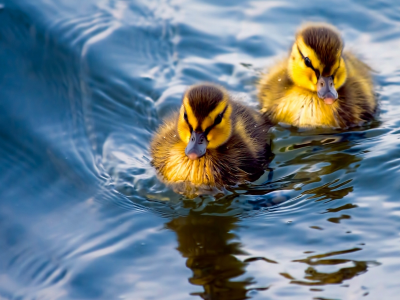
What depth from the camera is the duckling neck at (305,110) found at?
5602 mm

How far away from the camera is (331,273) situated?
12.3 feet

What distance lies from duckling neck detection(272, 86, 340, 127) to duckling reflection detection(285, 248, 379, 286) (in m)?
1.90

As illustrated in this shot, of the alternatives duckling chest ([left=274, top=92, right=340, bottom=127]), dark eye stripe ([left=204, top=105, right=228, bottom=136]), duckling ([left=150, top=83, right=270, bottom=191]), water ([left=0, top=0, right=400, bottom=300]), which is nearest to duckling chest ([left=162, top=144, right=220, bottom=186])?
duckling ([left=150, top=83, right=270, bottom=191])

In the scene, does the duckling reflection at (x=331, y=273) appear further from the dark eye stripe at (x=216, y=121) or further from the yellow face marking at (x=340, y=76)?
the yellow face marking at (x=340, y=76)

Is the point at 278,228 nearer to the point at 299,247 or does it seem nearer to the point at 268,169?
the point at 299,247

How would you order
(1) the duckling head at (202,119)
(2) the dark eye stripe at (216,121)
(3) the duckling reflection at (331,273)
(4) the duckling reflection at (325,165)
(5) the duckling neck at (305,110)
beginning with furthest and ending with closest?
1. (5) the duckling neck at (305,110)
2. (4) the duckling reflection at (325,165)
3. (2) the dark eye stripe at (216,121)
4. (1) the duckling head at (202,119)
5. (3) the duckling reflection at (331,273)

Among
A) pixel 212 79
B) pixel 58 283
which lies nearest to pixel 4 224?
pixel 58 283

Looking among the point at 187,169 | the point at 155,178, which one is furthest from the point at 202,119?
the point at 155,178

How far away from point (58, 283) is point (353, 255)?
1834 mm

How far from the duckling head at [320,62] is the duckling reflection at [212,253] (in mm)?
1611

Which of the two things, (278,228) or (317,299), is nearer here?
(317,299)

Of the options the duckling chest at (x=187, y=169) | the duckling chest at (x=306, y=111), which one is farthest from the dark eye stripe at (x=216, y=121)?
the duckling chest at (x=306, y=111)

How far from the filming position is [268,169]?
200 inches

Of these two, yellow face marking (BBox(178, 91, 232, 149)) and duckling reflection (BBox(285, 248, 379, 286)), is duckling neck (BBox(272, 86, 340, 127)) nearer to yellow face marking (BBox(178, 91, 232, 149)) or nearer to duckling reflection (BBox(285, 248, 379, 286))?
yellow face marking (BBox(178, 91, 232, 149))
